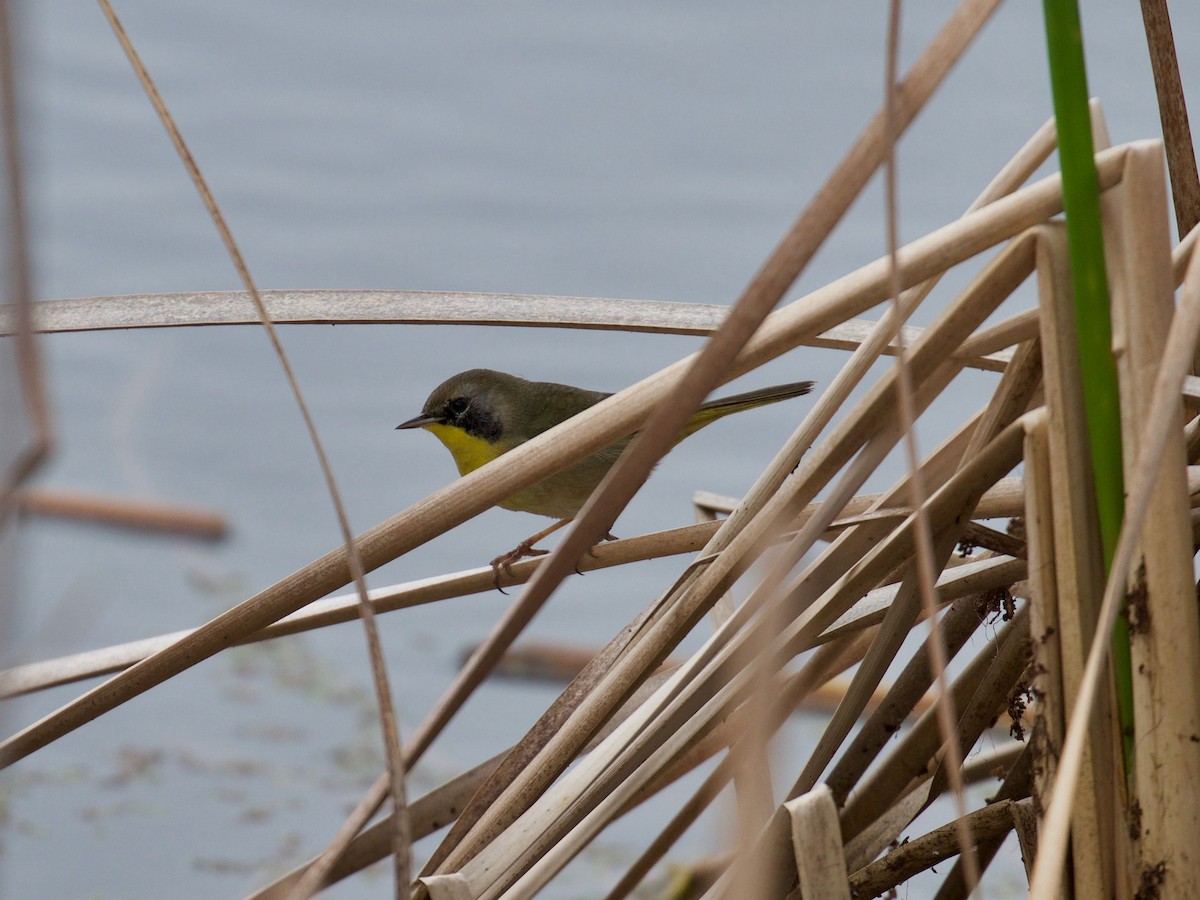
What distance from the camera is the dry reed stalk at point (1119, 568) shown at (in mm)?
937

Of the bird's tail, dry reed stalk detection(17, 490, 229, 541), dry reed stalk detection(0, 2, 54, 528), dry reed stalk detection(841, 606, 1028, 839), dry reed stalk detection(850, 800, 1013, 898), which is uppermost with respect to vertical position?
dry reed stalk detection(17, 490, 229, 541)

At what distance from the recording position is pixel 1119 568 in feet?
3.33

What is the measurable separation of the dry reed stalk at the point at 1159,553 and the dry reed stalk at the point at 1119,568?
6cm

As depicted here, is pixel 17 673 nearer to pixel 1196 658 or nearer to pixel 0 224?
pixel 0 224

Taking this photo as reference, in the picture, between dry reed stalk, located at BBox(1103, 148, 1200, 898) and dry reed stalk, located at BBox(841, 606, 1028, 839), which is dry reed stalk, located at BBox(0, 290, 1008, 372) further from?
dry reed stalk, located at BBox(1103, 148, 1200, 898)

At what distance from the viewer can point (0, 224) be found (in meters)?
0.82

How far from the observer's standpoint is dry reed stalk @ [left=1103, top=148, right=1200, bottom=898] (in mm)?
1150

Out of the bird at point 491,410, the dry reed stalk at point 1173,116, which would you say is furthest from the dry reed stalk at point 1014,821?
the bird at point 491,410

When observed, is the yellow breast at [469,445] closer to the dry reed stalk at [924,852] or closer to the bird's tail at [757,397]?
the bird's tail at [757,397]

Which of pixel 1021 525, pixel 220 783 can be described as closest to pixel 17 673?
pixel 1021 525

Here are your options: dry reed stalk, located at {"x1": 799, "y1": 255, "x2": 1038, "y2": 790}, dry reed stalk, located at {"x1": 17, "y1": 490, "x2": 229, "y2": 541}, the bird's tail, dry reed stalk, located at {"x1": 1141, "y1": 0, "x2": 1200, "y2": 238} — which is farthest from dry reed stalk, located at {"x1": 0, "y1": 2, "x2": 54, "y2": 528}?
dry reed stalk, located at {"x1": 17, "y1": 490, "x2": 229, "y2": 541}

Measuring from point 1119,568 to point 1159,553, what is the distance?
173 mm

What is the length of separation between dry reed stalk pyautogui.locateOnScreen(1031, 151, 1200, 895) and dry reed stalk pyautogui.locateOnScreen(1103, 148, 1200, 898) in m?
0.06

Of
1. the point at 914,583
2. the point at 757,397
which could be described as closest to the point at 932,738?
the point at 914,583
